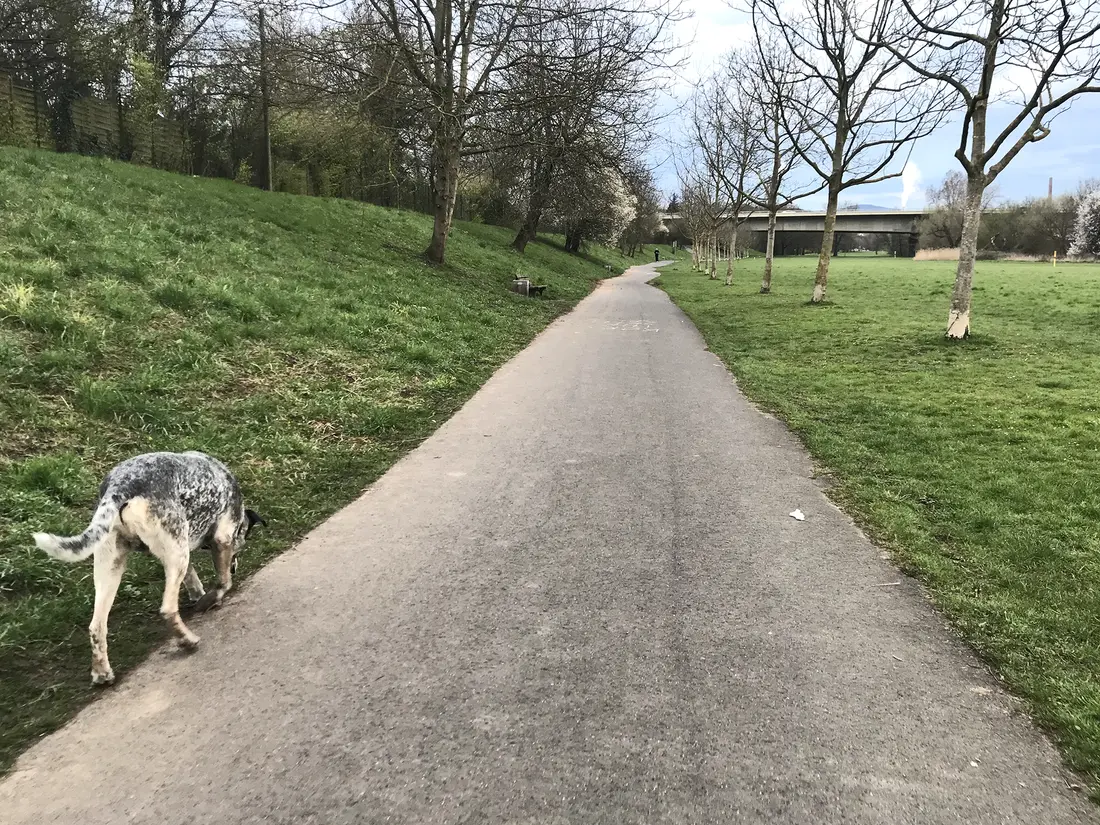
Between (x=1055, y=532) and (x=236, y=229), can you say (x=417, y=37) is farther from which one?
(x=1055, y=532)

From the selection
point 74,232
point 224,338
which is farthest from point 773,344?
point 74,232

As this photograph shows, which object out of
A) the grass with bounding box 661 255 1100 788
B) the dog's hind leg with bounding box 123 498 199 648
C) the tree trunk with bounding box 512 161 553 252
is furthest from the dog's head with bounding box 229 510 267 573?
the tree trunk with bounding box 512 161 553 252

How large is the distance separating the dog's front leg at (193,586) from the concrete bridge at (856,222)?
289ft

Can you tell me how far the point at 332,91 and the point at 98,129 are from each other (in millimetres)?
10585

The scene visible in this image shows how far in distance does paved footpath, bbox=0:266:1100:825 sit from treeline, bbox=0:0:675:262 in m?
13.2

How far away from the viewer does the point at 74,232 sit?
9.43 m

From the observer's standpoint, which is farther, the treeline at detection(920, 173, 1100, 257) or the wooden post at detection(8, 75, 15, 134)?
the treeline at detection(920, 173, 1100, 257)

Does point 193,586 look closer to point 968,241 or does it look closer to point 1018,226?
point 968,241

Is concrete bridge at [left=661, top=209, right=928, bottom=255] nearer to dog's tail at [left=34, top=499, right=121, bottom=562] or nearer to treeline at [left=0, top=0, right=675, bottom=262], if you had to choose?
treeline at [left=0, top=0, right=675, bottom=262]

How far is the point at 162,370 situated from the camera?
6.50 meters

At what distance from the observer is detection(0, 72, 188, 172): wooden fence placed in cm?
1755

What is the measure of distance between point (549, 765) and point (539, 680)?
520 mm

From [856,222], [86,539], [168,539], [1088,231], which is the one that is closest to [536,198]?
A: [168,539]

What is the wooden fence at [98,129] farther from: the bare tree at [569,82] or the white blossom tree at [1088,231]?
the white blossom tree at [1088,231]
